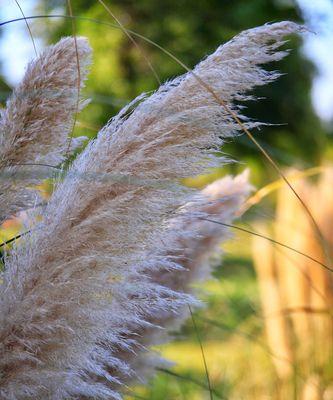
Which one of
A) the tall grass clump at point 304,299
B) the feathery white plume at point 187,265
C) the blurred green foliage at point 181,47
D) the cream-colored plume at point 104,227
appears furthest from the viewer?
the blurred green foliage at point 181,47

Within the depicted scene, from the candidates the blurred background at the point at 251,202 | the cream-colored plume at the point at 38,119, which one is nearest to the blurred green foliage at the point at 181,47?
the blurred background at the point at 251,202

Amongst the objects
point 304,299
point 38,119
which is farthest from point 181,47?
point 38,119

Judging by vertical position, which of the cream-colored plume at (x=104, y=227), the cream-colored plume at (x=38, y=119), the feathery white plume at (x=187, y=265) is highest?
the cream-colored plume at (x=38, y=119)

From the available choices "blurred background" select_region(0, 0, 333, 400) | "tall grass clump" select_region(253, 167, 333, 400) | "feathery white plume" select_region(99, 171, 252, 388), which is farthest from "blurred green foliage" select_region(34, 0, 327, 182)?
"feathery white plume" select_region(99, 171, 252, 388)

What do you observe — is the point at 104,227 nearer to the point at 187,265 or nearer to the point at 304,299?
the point at 187,265

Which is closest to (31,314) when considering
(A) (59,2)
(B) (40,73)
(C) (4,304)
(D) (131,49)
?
(C) (4,304)

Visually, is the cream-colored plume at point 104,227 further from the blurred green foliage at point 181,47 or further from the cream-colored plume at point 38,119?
the blurred green foliage at point 181,47

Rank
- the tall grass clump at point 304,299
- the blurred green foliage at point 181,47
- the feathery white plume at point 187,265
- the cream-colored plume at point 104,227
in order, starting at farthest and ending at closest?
1. the blurred green foliage at point 181,47
2. the tall grass clump at point 304,299
3. the feathery white plume at point 187,265
4. the cream-colored plume at point 104,227
